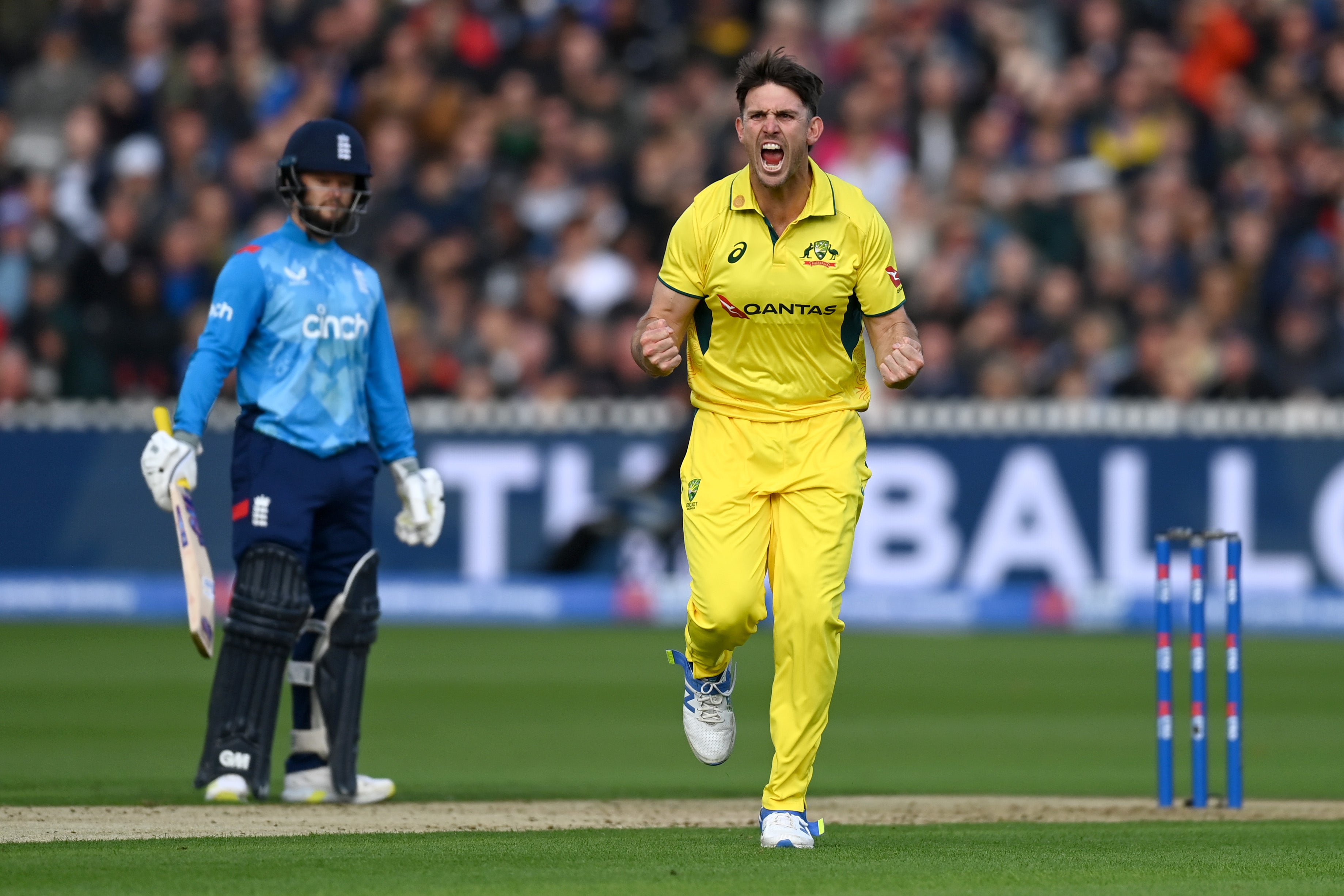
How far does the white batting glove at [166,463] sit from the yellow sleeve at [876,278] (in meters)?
2.62

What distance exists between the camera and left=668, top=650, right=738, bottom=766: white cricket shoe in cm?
766

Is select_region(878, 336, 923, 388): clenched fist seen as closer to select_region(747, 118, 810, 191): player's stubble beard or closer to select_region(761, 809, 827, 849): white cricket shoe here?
select_region(747, 118, 810, 191): player's stubble beard

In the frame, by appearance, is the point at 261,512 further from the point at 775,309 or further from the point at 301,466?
the point at 775,309

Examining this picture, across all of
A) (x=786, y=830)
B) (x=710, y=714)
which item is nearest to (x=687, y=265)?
(x=710, y=714)

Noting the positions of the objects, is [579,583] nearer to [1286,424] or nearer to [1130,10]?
[1286,424]

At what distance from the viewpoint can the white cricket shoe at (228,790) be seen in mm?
8586

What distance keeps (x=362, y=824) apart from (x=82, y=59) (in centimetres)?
1428

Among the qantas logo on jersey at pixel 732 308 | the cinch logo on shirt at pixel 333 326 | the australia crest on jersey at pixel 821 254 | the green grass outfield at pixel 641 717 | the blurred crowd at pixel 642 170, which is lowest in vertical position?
the green grass outfield at pixel 641 717

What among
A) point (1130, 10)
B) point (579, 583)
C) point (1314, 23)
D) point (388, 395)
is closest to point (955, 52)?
point (1130, 10)

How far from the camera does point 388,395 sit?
8.95m

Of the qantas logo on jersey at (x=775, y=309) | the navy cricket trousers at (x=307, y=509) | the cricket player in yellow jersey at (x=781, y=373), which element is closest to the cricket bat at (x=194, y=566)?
the navy cricket trousers at (x=307, y=509)

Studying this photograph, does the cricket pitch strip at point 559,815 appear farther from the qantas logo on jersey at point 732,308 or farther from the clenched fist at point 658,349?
the qantas logo on jersey at point 732,308

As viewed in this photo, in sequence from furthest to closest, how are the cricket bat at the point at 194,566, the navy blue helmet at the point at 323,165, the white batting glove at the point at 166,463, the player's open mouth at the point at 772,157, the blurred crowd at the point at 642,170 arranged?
the blurred crowd at the point at 642,170
the navy blue helmet at the point at 323,165
the white batting glove at the point at 166,463
the cricket bat at the point at 194,566
the player's open mouth at the point at 772,157

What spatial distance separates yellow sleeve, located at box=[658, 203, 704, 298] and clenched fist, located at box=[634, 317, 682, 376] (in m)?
0.15
